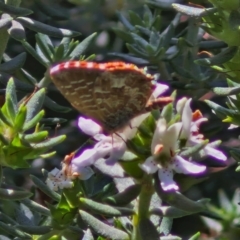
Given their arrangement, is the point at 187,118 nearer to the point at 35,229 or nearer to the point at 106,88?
the point at 106,88

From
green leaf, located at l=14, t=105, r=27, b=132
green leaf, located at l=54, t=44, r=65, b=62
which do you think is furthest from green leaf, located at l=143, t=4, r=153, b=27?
green leaf, located at l=14, t=105, r=27, b=132

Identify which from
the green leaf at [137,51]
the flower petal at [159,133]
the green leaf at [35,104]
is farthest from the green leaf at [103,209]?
the green leaf at [137,51]

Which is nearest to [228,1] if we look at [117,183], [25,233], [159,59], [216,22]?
[216,22]

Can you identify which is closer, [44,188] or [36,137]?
[36,137]

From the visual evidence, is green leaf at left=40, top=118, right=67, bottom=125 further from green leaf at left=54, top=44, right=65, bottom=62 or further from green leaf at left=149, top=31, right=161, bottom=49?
green leaf at left=149, top=31, right=161, bottom=49

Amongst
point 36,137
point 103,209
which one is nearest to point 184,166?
point 103,209

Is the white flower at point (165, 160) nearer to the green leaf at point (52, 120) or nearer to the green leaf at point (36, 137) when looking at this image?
the green leaf at point (36, 137)

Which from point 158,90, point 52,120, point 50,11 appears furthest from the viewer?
point 50,11
